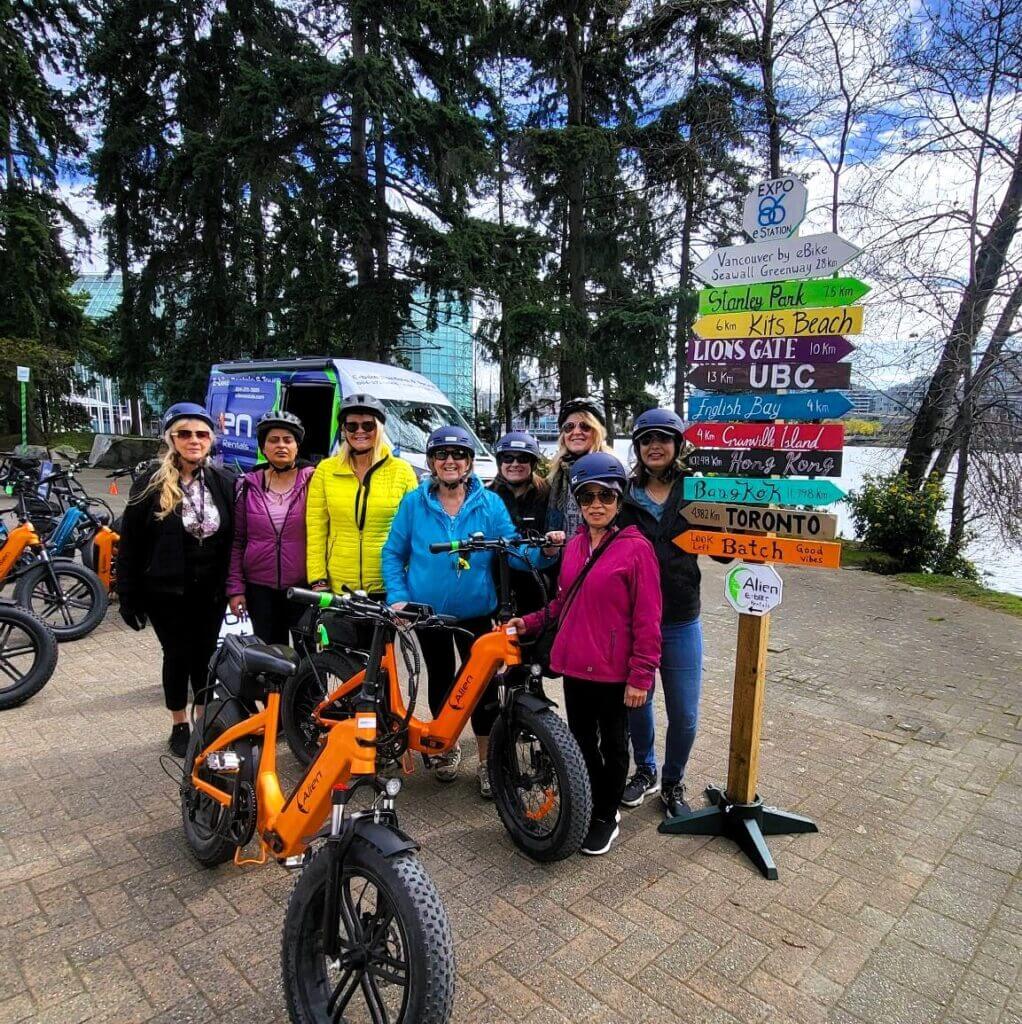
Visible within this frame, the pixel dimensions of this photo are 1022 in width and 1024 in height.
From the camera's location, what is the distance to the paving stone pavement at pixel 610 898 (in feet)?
7.01

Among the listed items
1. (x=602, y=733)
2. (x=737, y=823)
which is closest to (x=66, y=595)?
(x=602, y=733)

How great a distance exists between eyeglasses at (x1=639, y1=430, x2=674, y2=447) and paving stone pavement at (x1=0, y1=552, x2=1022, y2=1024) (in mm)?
1797

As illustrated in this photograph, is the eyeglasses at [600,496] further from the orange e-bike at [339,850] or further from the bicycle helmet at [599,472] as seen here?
the orange e-bike at [339,850]

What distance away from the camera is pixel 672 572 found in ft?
10.1

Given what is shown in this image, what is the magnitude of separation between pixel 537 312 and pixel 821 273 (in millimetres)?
10668

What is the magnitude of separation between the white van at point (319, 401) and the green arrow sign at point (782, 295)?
5.89m

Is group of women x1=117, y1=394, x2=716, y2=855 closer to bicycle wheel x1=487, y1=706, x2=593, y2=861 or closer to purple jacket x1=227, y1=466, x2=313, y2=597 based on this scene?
purple jacket x1=227, y1=466, x2=313, y2=597

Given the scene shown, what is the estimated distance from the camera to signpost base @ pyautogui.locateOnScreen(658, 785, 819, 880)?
303 centimetres

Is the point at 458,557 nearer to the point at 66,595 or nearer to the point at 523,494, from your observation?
the point at 523,494

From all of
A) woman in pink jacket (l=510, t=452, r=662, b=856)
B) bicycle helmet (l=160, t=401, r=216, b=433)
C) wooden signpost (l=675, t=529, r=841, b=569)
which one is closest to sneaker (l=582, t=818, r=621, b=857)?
woman in pink jacket (l=510, t=452, r=662, b=856)

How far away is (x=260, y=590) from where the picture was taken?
367cm

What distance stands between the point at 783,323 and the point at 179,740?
12.1ft

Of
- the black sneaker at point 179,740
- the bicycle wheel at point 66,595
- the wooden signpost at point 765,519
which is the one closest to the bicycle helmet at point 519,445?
the wooden signpost at point 765,519

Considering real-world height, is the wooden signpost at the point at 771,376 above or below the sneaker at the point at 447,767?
above
